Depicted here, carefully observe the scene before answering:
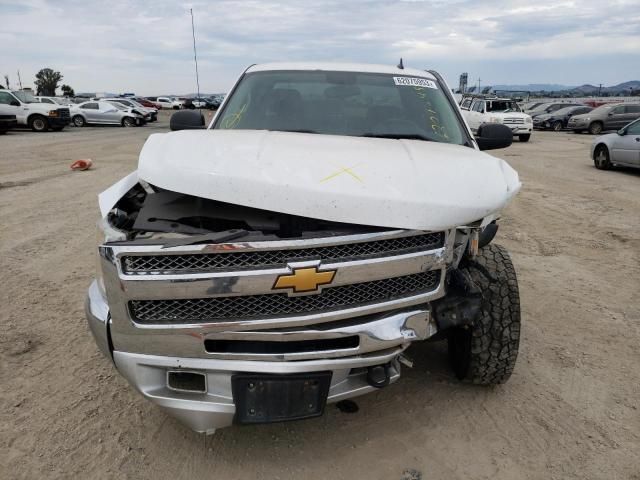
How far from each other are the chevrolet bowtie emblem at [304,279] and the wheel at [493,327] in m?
1.03

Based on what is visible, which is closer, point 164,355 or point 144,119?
point 164,355

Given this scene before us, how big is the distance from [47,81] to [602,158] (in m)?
90.1

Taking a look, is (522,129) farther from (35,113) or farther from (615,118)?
(35,113)

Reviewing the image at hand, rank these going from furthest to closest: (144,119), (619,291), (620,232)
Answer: (144,119)
(620,232)
(619,291)

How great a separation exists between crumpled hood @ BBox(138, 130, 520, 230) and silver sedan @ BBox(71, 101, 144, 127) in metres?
28.9

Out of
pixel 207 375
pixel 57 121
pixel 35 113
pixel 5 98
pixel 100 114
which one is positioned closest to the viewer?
pixel 207 375

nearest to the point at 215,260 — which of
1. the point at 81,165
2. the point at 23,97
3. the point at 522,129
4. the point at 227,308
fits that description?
the point at 227,308

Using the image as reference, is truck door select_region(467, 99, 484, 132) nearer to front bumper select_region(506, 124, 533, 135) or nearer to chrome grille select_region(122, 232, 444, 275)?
front bumper select_region(506, 124, 533, 135)

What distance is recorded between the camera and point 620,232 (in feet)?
21.4

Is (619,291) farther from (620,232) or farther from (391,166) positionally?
(391,166)

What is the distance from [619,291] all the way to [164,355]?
415cm

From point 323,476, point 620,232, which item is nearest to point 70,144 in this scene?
point 620,232

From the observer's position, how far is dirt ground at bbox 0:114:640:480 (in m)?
2.41

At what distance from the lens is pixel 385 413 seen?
280cm
